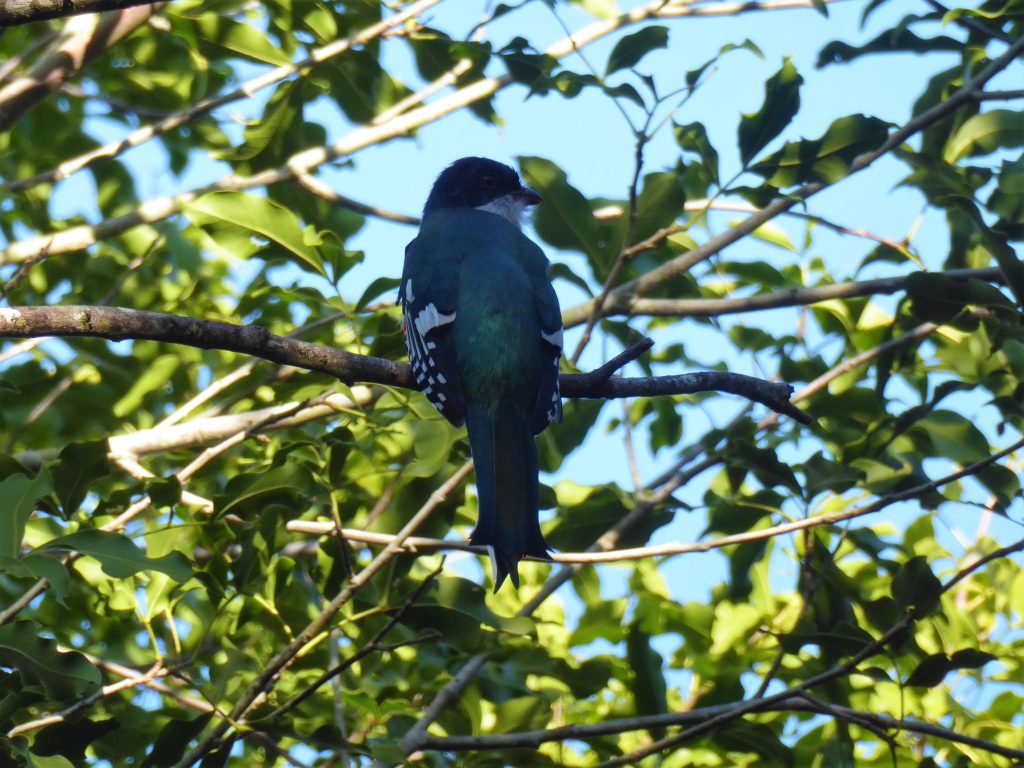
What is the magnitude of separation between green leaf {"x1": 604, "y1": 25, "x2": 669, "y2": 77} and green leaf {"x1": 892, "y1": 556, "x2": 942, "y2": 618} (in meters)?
2.01

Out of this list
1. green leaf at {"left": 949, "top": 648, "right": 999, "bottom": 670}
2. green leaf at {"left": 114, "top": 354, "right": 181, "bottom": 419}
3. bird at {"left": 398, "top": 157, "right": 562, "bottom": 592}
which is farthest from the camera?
green leaf at {"left": 114, "top": 354, "right": 181, "bottom": 419}

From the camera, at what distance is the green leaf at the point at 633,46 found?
14.4ft

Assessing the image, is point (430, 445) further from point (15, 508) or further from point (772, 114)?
point (772, 114)

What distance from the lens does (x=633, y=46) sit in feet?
14.5

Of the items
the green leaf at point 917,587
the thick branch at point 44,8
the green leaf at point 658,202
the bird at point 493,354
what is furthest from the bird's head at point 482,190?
the thick branch at point 44,8

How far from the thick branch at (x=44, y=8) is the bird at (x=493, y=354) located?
61.3 inches

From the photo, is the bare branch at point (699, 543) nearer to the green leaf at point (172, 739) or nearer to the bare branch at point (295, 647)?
the bare branch at point (295, 647)

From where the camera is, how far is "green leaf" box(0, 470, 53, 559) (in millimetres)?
3027

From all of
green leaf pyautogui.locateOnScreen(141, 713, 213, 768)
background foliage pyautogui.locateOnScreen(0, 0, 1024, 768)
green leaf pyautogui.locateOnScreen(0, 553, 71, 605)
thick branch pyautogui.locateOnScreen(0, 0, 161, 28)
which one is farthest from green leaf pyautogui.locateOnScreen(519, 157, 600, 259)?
green leaf pyautogui.locateOnScreen(0, 553, 71, 605)

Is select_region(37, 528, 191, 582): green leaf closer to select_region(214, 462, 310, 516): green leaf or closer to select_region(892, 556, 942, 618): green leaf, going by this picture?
select_region(214, 462, 310, 516): green leaf

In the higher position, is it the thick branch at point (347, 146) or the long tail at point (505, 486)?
the thick branch at point (347, 146)

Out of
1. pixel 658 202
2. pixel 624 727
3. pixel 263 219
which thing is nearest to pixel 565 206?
pixel 658 202

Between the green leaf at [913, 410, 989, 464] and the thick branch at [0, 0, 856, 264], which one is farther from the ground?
the thick branch at [0, 0, 856, 264]

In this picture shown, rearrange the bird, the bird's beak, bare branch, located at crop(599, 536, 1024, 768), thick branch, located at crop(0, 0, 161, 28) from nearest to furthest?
1. thick branch, located at crop(0, 0, 161, 28)
2. bare branch, located at crop(599, 536, 1024, 768)
3. the bird
4. the bird's beak
